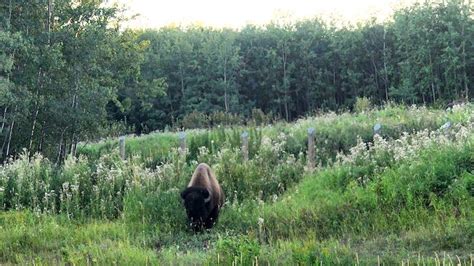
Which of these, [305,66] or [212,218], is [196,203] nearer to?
[212,218]

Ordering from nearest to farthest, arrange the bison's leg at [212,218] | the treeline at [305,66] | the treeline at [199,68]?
the bison's leg at [212,218], the treeline at [199,68], the treeline at [305,66]

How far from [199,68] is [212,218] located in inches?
1734

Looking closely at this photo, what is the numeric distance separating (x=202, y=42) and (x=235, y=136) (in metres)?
40.4

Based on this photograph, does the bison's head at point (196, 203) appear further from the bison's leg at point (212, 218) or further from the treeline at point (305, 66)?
the treeline at point (305, 66)

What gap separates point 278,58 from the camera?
5347 centimetres

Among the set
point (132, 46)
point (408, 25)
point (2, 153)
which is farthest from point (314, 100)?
point (2, 153)

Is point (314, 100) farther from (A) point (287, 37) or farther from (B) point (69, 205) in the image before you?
(B) point (69, 205)

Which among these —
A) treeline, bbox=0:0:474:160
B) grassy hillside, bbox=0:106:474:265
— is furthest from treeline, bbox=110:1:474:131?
grassy hillside, bbox=0:106:474:265

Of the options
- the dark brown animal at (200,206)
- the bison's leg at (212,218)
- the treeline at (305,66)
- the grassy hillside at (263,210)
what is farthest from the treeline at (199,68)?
the bison's leg at (212,218)

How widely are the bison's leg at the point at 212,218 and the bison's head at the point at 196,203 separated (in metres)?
0.18

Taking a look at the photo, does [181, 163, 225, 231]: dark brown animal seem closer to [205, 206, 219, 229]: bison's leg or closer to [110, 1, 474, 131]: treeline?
[205, 206, 219, 229]: bison's leg

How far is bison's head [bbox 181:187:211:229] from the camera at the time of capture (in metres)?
10.1

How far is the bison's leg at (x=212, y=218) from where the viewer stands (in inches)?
409

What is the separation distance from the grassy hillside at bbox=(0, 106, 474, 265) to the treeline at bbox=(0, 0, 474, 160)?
22.1ft
